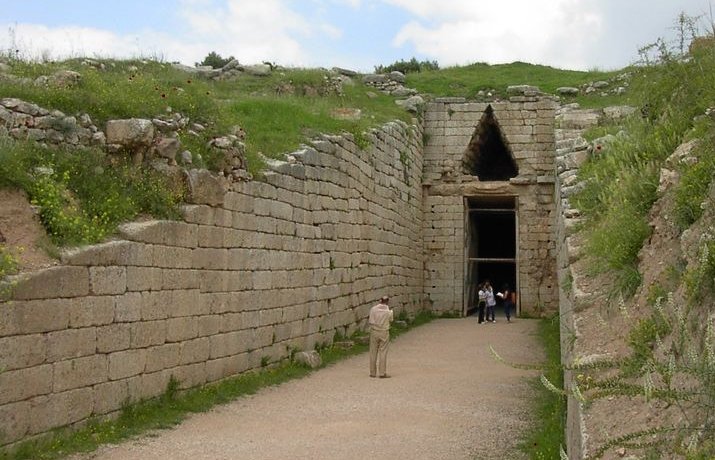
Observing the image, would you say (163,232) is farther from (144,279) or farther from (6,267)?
(6,267)

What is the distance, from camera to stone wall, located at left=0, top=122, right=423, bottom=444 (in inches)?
265

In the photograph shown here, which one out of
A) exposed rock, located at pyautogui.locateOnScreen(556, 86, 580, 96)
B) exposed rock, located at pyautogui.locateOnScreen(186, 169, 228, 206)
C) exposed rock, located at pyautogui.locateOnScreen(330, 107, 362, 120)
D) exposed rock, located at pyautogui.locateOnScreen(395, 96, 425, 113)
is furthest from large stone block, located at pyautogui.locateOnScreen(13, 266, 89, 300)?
exposed rock, located at pyautogui.locateOnScreen(556, 86, 580, 96)

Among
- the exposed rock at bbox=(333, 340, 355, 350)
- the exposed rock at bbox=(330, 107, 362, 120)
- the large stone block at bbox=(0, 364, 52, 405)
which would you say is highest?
the exposed rock at bbox=(330, 107, 362, 120)

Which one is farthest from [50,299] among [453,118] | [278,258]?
[453,118]

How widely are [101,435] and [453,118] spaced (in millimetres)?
16210

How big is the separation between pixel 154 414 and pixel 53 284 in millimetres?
2076

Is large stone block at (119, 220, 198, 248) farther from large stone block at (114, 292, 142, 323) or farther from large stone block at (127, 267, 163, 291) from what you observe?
large stone block at (114, 292, 142, 323)

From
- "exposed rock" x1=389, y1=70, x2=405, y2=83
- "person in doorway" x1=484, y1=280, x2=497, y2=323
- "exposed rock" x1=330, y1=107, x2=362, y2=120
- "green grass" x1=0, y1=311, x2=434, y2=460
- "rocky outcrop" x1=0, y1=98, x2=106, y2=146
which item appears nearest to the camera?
"green grass" x1=0, y1=311, x2=434, y2=460

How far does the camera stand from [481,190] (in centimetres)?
2147

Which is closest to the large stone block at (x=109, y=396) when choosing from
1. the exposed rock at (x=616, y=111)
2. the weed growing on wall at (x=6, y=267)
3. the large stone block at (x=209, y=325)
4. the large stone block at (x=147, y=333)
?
the large stone block at (x=147, y=333)

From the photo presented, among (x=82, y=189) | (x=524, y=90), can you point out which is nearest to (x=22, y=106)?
(x=82, y=189)

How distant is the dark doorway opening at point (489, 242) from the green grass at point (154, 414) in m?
10.7

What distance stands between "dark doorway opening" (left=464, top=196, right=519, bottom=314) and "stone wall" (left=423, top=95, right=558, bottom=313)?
1.29ft

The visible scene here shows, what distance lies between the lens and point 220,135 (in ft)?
34.6
